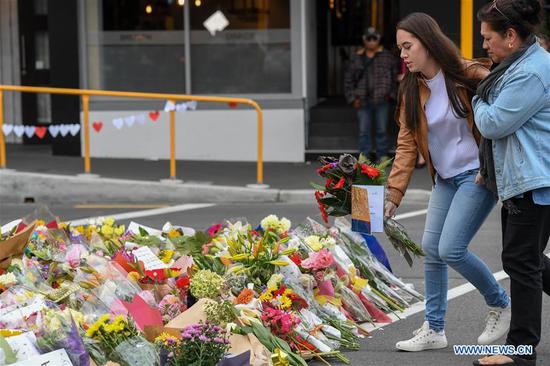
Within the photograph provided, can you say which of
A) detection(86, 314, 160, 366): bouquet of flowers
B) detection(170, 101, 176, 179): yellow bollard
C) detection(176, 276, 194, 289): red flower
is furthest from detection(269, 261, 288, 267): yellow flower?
detection(170, 101, 176, 179): yellow bollard

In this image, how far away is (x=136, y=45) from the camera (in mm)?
16062

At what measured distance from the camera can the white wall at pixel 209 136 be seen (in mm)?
15281

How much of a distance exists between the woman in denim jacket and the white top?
451 mm

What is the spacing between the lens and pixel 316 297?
605 centimetres

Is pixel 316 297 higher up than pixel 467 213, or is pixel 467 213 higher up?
pixel 467 213

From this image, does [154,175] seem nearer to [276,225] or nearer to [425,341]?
[276,225]

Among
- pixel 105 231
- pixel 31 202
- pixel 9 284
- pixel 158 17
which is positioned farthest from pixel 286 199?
pixel 9 284

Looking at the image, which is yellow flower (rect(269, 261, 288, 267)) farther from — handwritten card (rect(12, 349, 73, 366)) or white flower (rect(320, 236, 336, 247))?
handwritten card (rect(12, 349, 73, 366))

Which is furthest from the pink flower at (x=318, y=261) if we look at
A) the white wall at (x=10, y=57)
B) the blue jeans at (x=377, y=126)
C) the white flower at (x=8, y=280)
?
the white wall at (x=10, y=57)

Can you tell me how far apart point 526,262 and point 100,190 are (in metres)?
8.82

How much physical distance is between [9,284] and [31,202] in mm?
7756

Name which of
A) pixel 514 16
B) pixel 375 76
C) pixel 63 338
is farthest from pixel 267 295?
pixel 375 76

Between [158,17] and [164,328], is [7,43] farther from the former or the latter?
[164,328]

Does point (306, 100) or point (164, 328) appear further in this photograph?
point (306, 100)
